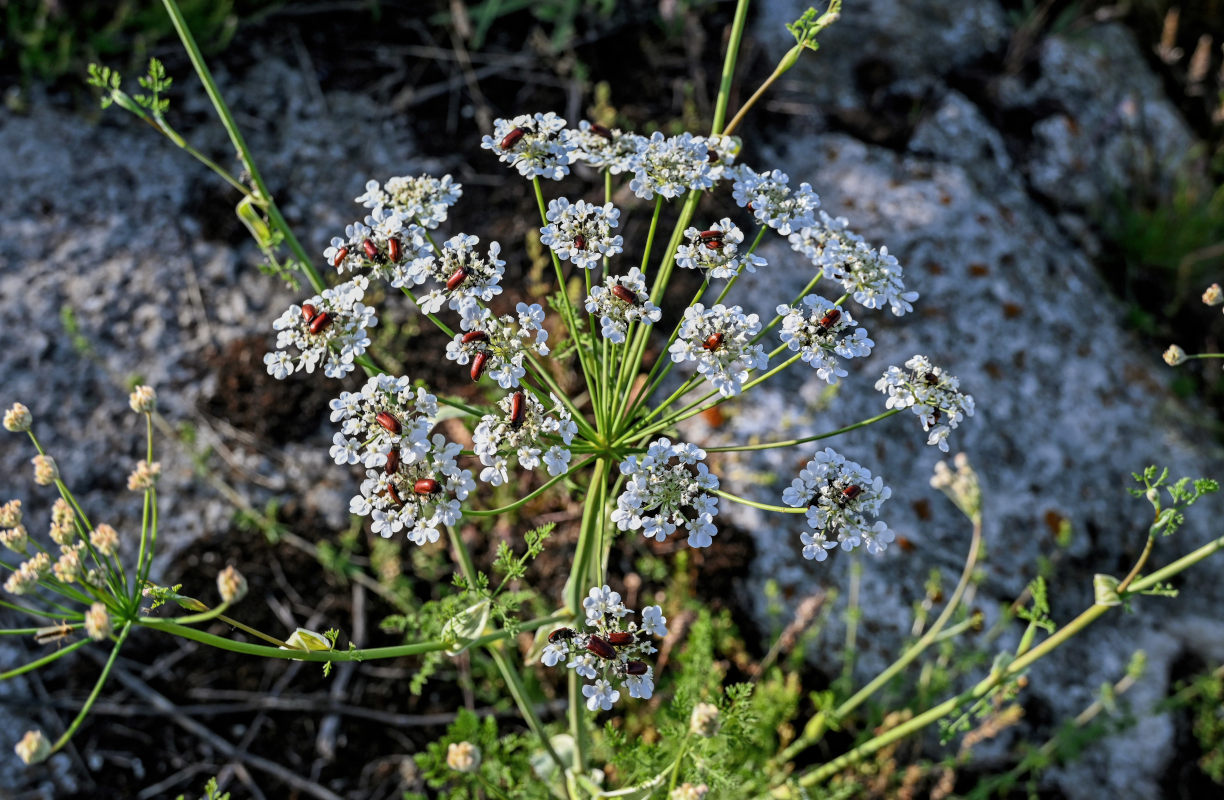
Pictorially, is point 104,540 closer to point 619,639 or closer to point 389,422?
point 389,422

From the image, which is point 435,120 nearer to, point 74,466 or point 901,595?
point 74,466

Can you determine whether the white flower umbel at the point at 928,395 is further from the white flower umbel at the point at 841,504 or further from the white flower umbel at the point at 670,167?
the white flower umbel at the point at 670,167

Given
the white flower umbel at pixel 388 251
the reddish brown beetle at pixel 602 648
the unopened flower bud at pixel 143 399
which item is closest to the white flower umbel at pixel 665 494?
the reddish brown beetle at pixel 602 648

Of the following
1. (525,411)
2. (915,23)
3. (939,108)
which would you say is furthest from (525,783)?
(915,23)

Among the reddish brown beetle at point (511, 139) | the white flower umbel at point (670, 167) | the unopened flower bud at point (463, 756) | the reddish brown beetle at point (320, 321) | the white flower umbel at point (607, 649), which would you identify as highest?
the reddish brown beetle at point (511, 139)

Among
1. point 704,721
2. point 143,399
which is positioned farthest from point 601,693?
point 143,399

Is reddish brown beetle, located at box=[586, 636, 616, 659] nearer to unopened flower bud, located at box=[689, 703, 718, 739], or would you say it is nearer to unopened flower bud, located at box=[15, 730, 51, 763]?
unopened flower bud, located at box=[689, 703, 718, 739]

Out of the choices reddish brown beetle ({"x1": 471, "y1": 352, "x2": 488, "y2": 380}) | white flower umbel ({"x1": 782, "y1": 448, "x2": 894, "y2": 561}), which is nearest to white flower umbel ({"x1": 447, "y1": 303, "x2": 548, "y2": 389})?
reddish brown beetle ({"x1": 471, "y1": 352, "x2": 488, "y2": 380})
